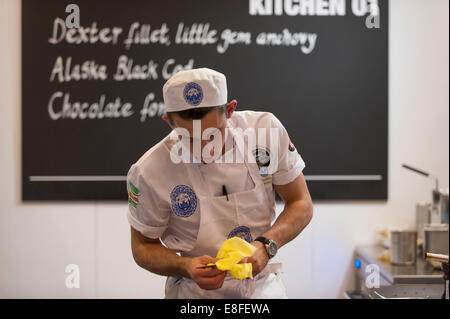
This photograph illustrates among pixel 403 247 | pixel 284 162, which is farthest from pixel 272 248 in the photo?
→ pixel 403 247

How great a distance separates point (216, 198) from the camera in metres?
1.43

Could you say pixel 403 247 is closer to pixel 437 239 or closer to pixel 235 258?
pixel 437 239

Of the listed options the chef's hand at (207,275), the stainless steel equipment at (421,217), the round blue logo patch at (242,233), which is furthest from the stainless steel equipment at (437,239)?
the chef's hand at (207,275)

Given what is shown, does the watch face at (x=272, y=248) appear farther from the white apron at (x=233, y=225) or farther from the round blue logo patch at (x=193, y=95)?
the round blue logo patch at (x=193, y=95)

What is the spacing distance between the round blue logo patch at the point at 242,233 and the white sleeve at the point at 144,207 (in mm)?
185

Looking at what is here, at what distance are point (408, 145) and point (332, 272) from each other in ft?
2.41

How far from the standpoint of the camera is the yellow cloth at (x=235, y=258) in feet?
3.91

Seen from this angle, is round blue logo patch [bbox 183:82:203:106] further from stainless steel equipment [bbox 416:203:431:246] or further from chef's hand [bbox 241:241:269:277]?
stainless steel equipment [bbox 416:203:431:246]

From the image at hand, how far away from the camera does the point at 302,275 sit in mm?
2719

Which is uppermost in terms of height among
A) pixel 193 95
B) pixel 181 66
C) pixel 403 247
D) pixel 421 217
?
pixel 181 66

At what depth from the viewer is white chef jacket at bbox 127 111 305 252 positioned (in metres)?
1.40

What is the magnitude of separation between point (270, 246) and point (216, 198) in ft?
0.70

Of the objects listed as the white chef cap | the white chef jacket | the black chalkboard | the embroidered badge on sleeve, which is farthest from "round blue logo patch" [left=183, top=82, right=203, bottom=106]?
the black chalkboard
